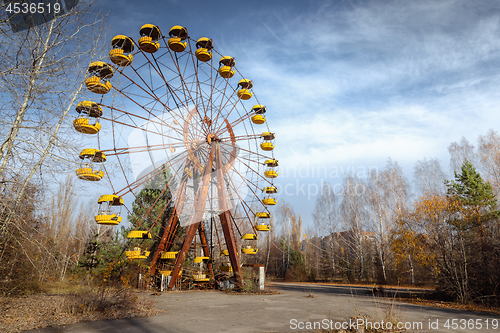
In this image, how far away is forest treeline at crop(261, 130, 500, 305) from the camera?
11797mm

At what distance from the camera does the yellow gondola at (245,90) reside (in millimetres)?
18844

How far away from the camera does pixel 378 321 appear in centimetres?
590

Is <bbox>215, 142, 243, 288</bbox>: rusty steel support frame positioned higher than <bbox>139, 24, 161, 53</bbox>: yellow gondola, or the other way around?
<bbox>139, 24, 161, 53</bbox>: yellow gondola

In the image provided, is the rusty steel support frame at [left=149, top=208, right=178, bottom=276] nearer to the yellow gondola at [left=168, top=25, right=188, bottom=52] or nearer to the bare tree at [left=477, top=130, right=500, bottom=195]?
the yellow gondola at [left=168, top=25, right=188, bottom=52]

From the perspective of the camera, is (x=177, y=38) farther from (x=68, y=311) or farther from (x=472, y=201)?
(x=472, y=201)

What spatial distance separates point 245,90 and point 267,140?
3818mm

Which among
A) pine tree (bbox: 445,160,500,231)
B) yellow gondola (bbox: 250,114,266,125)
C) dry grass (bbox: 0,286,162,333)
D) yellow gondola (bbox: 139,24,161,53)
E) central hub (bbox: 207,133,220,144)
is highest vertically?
yellow gondola (bbox: 139,24,161,53)

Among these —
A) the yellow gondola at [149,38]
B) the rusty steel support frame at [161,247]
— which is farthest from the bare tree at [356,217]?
the yellow gondola at [149,38]

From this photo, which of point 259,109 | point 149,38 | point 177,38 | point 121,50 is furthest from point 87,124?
point 259,109

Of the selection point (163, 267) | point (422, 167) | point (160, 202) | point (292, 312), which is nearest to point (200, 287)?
point (163, 267)

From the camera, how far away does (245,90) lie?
61.8ft

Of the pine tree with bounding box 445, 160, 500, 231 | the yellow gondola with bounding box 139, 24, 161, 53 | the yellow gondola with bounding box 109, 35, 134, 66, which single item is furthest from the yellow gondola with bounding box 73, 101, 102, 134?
the pine tree with bounding box 445, 160, 500, 231

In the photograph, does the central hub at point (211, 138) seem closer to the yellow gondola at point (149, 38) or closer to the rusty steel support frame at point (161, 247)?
the rusty steel support frame at point (161, 247)

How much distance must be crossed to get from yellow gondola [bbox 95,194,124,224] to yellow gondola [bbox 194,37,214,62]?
9029 millimetres
